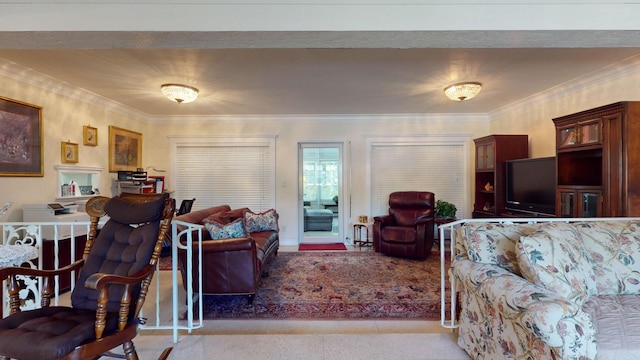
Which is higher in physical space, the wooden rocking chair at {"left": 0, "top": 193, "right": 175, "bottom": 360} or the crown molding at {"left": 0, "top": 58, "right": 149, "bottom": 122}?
the crown molding at {"left": 0, "top": 58, "right": 149, "bottom": 122}

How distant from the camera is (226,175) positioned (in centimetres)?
554

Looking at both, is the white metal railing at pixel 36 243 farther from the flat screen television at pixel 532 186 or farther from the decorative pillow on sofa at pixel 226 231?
the flat screen television at pixel 532 186

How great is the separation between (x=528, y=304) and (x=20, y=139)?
4454mm

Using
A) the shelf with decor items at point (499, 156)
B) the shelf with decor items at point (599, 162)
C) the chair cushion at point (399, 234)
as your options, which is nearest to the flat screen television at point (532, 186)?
the shelf with decor items at point (499, 156)

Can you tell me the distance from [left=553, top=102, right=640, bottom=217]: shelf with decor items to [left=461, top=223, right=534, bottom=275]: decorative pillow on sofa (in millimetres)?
1299

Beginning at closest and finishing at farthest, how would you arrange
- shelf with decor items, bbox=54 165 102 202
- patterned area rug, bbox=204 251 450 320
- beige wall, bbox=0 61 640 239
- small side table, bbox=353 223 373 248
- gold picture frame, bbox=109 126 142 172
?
1. patterned area rug, bbox=204 251 450 320
2. beige wall, bbox=0 61 640 239
3. shelf with decor items, bbox=54 165 102 202
4. gold picture frame, bbox=109 126 142 172
5. small side table, bbox=353 223 373 248

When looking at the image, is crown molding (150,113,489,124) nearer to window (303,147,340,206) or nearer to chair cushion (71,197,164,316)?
window (303,147,340,206)

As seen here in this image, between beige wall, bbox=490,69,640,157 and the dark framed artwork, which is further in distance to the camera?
beige wall, bbox=490,69,640,157

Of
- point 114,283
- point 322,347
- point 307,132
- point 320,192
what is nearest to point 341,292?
point 322,347

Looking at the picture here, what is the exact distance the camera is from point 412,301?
9.70 feet

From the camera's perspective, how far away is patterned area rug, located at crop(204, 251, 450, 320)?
283 centimetres

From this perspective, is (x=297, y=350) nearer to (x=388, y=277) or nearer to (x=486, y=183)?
A: (x=388, y=277)

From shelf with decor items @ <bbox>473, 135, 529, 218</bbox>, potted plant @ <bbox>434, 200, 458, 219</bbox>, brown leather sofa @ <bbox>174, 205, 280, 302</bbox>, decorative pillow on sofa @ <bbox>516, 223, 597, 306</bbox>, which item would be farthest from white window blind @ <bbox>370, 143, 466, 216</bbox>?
decorative pillow on sofa @ <bbox>516, 223, 597, 306</bbox>

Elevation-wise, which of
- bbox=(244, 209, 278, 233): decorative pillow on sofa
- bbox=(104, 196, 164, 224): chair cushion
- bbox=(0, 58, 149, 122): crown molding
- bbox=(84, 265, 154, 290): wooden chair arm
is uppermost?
bbox=(0, 58, 149, 122): crown molding
